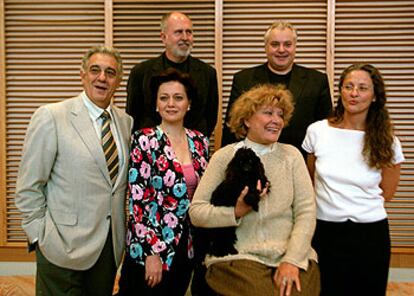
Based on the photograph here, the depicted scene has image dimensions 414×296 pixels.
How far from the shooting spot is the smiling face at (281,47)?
2.76m

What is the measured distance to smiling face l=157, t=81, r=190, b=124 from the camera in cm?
232

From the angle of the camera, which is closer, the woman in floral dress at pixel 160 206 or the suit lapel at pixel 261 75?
the woman in floral dress at pixel 160 206

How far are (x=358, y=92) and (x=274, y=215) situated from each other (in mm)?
721

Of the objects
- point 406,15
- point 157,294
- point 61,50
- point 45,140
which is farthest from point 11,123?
point 406,15

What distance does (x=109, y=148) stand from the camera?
228 centimetres

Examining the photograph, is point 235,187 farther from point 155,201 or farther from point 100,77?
point 100,77

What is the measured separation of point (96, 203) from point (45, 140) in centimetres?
37

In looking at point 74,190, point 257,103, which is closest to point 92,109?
point 74,190

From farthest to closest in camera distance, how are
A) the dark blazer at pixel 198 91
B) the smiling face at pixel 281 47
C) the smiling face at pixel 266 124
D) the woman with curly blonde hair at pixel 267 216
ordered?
Result: the dark blazer at pixel 198 91 → the smiling face at pixel 281 47 → the smiling face at pixel 266 124 → the woman with curly blonde hair at pixel 267 216

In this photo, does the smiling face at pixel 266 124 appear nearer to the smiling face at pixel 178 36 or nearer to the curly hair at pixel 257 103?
the curly hair at pixel 257 103

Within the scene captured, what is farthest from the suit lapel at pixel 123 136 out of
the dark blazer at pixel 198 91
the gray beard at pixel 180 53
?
the gray beard at pixel 180 53

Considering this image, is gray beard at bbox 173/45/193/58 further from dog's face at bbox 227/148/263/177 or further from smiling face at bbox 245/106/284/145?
dog's face at bbox 227/148/263/177

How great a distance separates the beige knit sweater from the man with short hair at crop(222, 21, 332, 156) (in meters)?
0.61

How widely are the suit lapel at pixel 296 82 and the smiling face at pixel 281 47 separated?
2.9 inches
